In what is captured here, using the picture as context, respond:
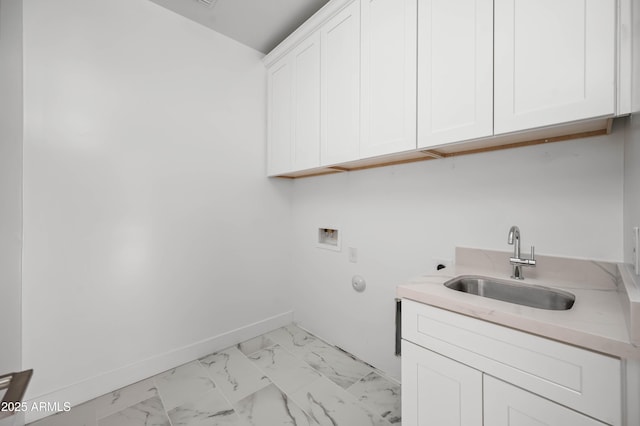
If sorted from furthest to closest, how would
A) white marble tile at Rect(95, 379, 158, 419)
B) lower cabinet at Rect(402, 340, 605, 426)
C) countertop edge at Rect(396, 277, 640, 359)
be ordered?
white marble tile at Rect(95, 379, 158, 419), lower cabinet at Rect(402, 340, 605, 426), countertop edge at Rect(396, 277, 640, 359)

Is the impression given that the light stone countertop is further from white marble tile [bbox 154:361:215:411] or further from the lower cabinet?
white marble tile [bbox 154:361:215:411]

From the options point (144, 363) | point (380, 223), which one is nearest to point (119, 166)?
point (144, 363)

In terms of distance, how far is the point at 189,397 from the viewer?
166cm

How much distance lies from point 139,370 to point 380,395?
5.55ft

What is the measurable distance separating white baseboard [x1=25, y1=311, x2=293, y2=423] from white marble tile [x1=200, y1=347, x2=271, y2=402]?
0.10 metres

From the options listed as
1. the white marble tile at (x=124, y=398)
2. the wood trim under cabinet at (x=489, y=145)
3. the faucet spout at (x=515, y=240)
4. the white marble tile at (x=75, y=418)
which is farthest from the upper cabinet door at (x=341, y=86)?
the white marble tile at (x=75, y=418)

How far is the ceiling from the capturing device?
188 centimetres

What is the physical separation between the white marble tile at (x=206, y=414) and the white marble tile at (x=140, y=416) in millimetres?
60

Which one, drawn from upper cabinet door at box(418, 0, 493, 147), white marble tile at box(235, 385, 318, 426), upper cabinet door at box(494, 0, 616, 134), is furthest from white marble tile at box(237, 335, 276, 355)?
upper cabinet door at box(494, 0, 616, 134)

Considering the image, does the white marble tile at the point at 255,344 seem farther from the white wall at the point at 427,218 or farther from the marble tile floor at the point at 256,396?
the white wall at the point at 427,218

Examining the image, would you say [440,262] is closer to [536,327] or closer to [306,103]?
[536,327]

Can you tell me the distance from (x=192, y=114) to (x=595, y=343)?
253 centimetres

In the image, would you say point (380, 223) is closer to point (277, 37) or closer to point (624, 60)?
point (624, 60)

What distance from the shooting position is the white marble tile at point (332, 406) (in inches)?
57.8
